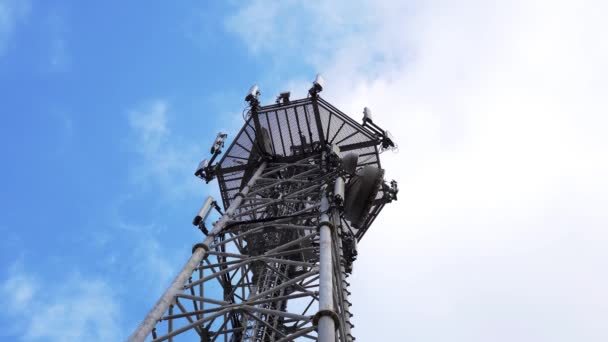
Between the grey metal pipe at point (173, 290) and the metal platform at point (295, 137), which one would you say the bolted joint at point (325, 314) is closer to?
the grey metal pipe at point (173, 290)

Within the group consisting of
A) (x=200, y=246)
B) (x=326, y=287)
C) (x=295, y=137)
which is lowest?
(x=326, y=287)

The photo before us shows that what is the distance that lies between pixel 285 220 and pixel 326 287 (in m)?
5.24

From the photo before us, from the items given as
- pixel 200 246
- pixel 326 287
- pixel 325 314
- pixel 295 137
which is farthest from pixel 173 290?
pixel 295 137

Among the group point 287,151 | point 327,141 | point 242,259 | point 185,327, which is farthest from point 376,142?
point 185,327

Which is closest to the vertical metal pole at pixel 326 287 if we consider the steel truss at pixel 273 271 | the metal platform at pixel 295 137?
the steel truss at pixel 273 271

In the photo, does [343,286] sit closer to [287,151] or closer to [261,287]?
[261,287]

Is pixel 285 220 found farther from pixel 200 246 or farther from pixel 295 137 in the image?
pixel 295 137

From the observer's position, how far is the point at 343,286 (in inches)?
437

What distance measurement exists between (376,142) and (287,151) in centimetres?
332

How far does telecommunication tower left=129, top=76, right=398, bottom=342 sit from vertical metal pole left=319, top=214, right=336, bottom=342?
0.02 metres

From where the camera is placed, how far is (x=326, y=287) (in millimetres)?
8758

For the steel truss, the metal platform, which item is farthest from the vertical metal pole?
the metal platform

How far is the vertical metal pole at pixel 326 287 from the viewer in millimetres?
7568

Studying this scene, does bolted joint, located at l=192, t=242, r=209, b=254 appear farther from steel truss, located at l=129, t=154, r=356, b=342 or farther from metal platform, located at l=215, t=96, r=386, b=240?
metal platform, located at l=215, t=96, r=386, b=240
